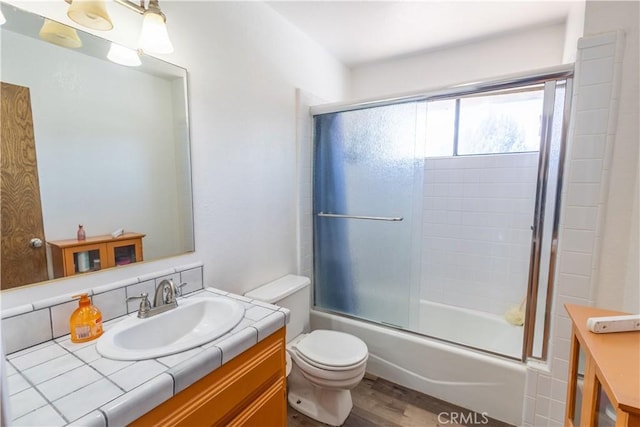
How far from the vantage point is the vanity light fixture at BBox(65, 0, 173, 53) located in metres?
0.91

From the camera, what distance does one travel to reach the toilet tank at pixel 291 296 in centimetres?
169

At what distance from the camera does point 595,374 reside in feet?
2.61

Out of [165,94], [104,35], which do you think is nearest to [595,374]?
[165,94]

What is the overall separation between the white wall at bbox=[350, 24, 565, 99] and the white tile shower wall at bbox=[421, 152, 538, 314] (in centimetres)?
62

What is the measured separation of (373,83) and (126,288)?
94.1 inches

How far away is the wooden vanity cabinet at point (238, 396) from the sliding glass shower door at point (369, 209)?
1.04 metres

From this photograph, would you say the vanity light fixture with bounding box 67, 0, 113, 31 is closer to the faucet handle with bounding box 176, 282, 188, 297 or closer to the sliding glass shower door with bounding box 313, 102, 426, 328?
the faucet handle with bounding box 176, 282, 188, 297

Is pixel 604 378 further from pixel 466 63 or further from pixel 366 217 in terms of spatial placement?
pixel 466 63

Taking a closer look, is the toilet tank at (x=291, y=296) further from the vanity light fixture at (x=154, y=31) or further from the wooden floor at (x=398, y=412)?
the vanity light fixture at (x=154, y=31)

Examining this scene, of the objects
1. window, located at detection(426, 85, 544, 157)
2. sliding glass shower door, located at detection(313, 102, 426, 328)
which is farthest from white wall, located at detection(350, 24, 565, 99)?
sliding glass shower door, located at detection(313, 102, 426, 328)

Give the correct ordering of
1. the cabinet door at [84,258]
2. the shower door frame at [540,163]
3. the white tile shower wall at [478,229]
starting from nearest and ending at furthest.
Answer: the cabinet door at [84,258] → the shower door frame at [540,163] → the white tile shower wall at [478,229]

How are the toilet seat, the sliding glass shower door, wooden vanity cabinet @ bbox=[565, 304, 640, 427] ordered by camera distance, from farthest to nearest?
the sliding glass shower door, the toilet seat, wooden vanity cabinet @ bbox=[565, 304, 640, 427]
